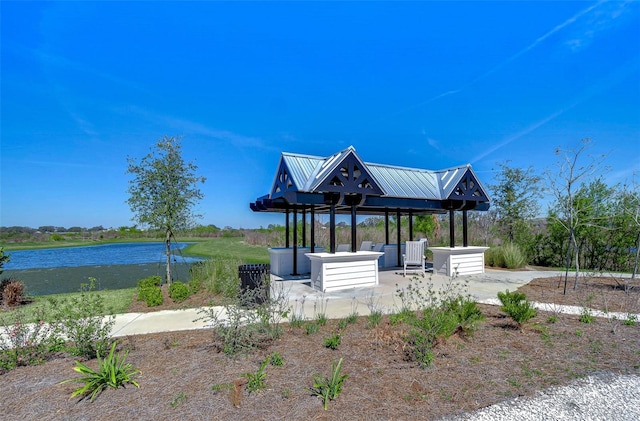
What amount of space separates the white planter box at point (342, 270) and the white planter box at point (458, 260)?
3.27 m

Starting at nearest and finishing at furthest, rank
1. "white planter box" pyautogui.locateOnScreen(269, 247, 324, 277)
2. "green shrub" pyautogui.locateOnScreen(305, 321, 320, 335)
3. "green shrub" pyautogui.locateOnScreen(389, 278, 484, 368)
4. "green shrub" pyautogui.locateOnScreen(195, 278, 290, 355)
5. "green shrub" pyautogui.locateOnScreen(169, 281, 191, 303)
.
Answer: "green shrub" pyautogui.locateOnScreen(389, 278, 484, 368), "green shrub" pyautogui.locateOnScreen(195, 278, 290, 355), "green shrub" pyautogui.locateOnScreen(305, 321, 320, 335), "green shrub" pyautogui.locateOnScreen(169, 281, 191, 303), "white planter box" pyautogui.locateOnScreen(269, 247, 324, 277)

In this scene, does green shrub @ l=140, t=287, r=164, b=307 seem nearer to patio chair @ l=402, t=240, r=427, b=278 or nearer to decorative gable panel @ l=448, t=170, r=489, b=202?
patio chair @ l=402, t=240, r=427, b=278

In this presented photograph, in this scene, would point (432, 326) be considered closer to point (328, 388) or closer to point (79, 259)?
point (328, 388)

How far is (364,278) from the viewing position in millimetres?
9008

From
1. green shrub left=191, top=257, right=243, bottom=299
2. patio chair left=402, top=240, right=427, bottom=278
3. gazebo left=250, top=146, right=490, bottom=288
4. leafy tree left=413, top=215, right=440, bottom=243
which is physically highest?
gazebo left=250, top=146, right=490, bottom=288

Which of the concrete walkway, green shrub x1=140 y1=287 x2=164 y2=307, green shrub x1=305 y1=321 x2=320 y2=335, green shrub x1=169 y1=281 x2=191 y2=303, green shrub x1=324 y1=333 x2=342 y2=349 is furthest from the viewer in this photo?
green shrub x1=169 y1=281 x2=191 y2=303

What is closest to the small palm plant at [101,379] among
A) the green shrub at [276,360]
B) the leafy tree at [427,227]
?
the green shrub at [276,360]

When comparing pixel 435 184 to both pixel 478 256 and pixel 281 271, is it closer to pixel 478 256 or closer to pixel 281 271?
pixel 478 256

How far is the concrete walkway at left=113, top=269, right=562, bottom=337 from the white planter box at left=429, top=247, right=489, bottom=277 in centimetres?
36

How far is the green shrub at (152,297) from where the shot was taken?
718 cm

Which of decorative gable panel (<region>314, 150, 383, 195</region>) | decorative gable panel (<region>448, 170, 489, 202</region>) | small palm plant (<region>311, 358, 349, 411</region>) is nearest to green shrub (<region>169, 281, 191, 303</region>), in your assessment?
decorative gable panel (<region>314, 150, 383, 195</region>)

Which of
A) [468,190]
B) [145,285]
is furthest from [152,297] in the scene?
[468,190]

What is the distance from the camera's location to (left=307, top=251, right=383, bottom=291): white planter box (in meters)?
8.46

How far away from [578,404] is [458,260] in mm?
8478
